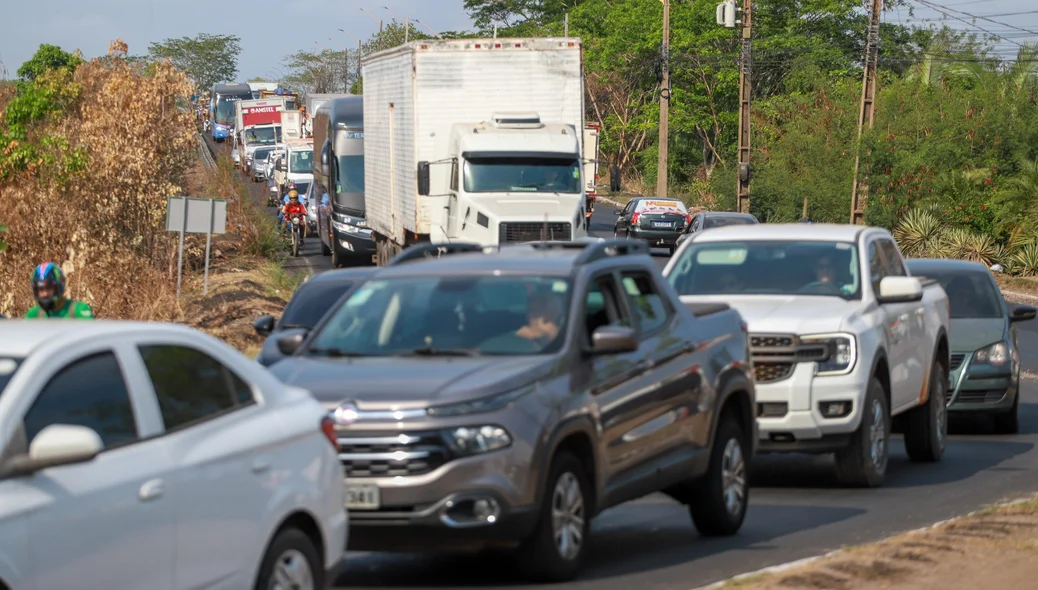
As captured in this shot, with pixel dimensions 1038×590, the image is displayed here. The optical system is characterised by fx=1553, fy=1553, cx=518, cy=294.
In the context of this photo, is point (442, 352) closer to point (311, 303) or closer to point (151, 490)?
point (151, 490)

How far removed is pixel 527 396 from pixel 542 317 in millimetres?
871

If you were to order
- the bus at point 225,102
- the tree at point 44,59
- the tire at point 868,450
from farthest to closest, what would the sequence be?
the bus at point 225,102 < the tree at point 44,59 < the tire at point 868,450

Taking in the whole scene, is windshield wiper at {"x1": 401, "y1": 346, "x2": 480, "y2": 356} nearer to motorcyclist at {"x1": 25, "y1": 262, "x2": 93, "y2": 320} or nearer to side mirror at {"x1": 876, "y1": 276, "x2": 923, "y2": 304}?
motorcyclist at {"x1": 25, "y1": 262, "x2": 93, "y2": 320}

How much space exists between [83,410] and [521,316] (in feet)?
11.1

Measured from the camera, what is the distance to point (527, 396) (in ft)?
24.4

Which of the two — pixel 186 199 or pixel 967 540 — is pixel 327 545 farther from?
pixel 186 199

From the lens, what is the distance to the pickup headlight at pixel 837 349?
36.8ft

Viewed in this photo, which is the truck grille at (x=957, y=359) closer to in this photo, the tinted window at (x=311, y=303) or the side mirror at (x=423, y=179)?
the tinted window at (x=311, y=303)

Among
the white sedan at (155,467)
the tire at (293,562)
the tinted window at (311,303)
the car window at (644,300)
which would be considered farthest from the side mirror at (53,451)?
the tinted window at (311,303)

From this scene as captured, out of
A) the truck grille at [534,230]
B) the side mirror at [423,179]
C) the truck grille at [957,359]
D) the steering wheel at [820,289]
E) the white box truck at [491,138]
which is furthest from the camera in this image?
the side mirror at [423,179]

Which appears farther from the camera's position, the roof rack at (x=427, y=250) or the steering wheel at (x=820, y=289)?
the steering wheel at (x=820, y=289)

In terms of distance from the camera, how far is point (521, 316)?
828cm

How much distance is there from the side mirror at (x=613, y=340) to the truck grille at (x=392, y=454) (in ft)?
3.75

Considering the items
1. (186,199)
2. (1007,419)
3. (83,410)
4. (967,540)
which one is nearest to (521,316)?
(967,540)
